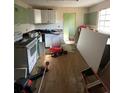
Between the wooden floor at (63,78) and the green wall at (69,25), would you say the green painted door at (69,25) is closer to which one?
the green wall at (69,25)

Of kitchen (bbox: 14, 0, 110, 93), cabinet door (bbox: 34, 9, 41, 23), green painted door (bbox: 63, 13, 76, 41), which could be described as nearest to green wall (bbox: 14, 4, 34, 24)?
kitchen (bbox: 14, 0, 110, 93)

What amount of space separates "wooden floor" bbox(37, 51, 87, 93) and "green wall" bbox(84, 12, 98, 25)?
3039 millimetres

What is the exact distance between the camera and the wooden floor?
12.4 ft

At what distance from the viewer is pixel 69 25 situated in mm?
10414

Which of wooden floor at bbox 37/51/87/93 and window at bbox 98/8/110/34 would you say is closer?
wooden floor at bbox 37/51/87/93

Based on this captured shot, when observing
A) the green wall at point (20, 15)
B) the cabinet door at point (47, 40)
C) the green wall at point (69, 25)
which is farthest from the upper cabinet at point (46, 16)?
the green wall at point (20, 15)

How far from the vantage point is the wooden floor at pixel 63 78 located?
3.78m

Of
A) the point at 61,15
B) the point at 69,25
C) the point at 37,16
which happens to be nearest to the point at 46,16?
the point at 37,16

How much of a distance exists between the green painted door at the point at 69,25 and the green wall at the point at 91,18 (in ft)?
2.41

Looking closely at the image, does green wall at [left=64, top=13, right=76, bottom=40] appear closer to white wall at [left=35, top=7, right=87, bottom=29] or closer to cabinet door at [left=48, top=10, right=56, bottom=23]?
white wall at [left=35, top=7, right=87, bottom=29]

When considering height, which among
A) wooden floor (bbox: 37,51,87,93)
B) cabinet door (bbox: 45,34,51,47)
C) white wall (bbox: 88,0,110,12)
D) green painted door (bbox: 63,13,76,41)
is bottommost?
wooden floor (bbox: 37,51,87,93)

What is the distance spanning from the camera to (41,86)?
3961mm
